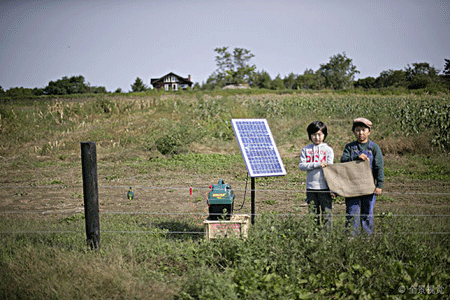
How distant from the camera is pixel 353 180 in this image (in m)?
4.58

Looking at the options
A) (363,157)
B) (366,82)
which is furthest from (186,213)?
(366,82)

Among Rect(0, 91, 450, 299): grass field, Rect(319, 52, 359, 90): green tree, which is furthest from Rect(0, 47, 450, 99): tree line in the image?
Rect(0, 91, 450, 299): grass field

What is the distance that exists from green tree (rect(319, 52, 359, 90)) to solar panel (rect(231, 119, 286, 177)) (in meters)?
66.7

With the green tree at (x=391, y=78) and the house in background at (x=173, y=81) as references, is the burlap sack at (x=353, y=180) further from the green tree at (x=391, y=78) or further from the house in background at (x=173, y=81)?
the house in background at (x=173, y=81)

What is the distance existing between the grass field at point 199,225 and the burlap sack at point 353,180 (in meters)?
0.53

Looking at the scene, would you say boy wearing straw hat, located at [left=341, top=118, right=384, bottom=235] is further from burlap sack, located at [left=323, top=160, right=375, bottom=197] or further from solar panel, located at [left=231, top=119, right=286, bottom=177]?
solar panel, located at [left=231, top=119, right=286, bottom=177]

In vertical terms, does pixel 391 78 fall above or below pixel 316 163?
above

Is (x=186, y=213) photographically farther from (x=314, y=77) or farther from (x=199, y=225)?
(x=314, y=77)

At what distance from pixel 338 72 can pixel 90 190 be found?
2841 inches

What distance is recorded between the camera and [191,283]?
3639mm

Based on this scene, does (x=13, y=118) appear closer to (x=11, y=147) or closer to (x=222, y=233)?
(x=11, y=147)

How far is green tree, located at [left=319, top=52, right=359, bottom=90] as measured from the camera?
6850cm

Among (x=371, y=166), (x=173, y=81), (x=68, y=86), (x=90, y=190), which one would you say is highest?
(x=173, y=81)

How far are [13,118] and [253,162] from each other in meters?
18.0
